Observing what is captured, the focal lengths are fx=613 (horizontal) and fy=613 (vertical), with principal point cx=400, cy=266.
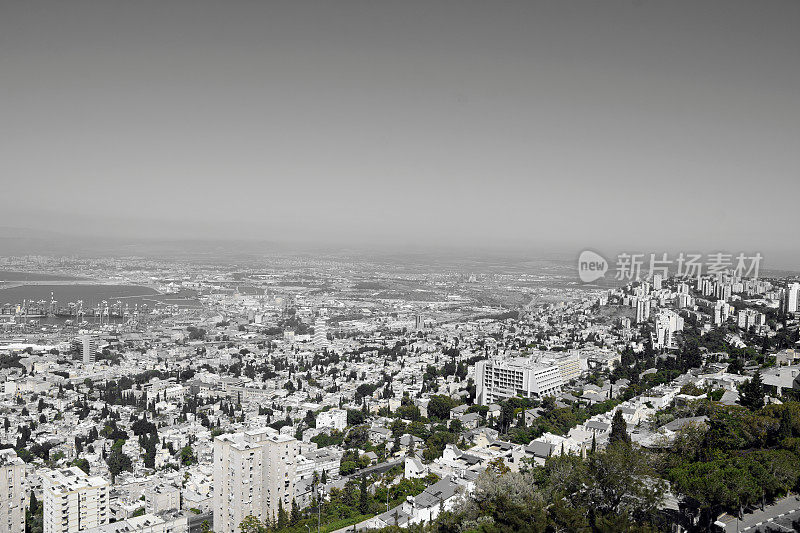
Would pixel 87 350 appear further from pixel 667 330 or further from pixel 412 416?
pixel 667 330

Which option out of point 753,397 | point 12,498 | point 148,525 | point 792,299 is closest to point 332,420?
point 148,525

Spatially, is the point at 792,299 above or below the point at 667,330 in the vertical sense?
above

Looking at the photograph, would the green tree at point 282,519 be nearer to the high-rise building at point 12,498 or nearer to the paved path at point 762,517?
the high-rise building at point 12,498

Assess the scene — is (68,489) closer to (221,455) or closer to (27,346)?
(221,455)

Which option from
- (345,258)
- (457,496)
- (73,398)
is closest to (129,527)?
(457,496)

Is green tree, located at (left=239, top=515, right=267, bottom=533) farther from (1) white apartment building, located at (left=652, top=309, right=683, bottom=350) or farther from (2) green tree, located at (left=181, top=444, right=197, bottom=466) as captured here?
(1) white apartment building, located at (left=652, top=309, right=683, bottom=350)

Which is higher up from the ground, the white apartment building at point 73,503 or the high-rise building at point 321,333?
the white apartment building at point 73,503

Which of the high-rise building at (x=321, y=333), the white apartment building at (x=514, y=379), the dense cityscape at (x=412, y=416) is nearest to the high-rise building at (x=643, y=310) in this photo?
the dense cityscape at (x=412, y=416)
